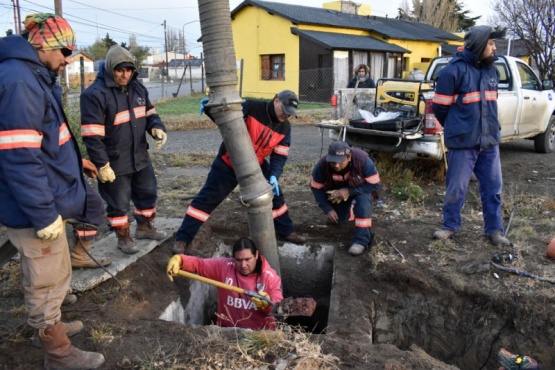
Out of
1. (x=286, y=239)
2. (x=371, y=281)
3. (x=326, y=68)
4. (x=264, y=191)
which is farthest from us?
(x=326, y=68)

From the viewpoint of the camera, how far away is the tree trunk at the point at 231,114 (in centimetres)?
319

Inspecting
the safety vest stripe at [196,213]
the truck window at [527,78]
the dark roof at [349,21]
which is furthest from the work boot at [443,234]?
the dark roof at [349,21]

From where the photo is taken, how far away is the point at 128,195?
423 cm

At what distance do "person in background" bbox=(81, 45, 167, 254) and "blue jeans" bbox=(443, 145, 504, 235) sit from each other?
9.05 feet

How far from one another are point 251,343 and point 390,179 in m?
4.83

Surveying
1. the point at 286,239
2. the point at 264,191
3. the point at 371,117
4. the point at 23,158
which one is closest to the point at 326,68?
the point at 371,117

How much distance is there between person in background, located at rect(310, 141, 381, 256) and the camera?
470 centimetres

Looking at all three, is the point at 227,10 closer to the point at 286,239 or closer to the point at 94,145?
the point at 94,145

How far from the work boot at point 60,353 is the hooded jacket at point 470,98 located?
3626 millimetres

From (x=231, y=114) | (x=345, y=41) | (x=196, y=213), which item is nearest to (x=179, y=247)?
(x=196, y=213)

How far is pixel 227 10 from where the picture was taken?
10.6 ft

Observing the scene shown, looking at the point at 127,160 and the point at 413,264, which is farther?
the point at 413,264

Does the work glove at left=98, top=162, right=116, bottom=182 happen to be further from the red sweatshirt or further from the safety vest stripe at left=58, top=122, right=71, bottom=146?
the safety vest stripe at left=58, top=122, right=71, bottom=146

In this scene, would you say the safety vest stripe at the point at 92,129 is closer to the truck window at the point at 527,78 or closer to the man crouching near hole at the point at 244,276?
the man crouching near hole at the point at 244,276
